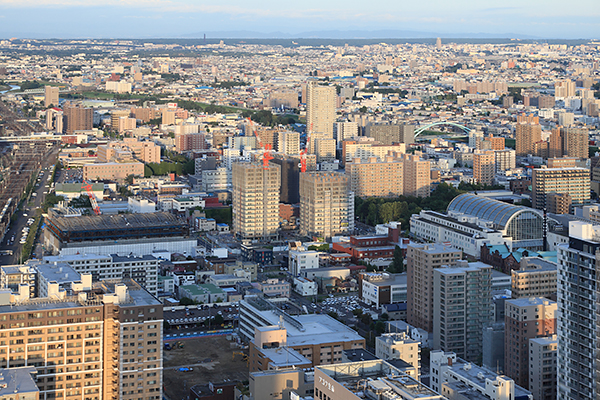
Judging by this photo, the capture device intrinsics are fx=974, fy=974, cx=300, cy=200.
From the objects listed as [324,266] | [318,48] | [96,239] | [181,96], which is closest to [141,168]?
[96,239]

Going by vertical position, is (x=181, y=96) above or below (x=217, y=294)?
above

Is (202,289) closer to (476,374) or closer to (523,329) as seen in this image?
(523,329)

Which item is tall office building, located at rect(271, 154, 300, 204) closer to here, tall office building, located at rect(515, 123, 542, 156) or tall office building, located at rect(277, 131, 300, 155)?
tall office building, located at rect(277, 131, 300, 155)

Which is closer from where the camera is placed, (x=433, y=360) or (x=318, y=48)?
(x=433, y=360)

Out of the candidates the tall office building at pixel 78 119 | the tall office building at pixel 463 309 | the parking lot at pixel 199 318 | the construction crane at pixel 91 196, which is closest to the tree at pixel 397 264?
the parking lot at pixel 199 318

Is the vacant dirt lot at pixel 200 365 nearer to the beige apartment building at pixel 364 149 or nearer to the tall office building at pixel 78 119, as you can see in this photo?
the beige apartment building at pixel 364 149

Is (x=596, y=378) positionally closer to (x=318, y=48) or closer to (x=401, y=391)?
(x=401, y=391)

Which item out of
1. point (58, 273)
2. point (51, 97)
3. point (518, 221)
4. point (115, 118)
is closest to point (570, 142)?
point (518, 221)
